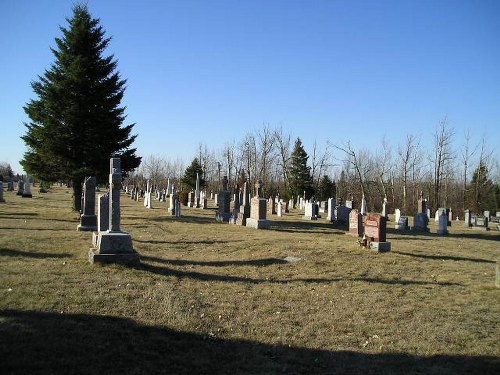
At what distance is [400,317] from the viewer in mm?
7676

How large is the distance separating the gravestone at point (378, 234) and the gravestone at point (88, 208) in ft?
35.7

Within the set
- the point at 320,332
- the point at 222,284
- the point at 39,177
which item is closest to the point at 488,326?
the point at 320,332

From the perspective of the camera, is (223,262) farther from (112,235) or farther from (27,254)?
(27,254)

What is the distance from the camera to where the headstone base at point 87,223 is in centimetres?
1675

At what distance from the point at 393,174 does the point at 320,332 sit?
5503 cm

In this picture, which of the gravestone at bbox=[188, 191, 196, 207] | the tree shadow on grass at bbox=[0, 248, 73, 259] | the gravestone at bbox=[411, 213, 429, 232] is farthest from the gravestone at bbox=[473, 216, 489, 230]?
the tree shadow on grass at bbox=[0, 248, 73, 259]

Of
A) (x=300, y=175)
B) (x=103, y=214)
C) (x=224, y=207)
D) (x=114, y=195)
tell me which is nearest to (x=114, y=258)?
A: (x=114, y=195)

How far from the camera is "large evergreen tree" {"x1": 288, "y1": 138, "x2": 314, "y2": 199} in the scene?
5428 cm

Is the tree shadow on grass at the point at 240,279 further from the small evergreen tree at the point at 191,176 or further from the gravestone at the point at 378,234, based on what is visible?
the small evergreen tree at the point at 191,176

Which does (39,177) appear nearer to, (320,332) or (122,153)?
(122,153)

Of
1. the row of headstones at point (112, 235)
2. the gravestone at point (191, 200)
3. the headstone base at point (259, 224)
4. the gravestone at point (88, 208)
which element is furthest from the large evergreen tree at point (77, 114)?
the gravestone at point (191, 200)

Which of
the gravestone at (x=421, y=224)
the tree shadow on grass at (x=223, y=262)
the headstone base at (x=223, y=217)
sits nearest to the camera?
the tree shadow on grass at (x=223, y=262)

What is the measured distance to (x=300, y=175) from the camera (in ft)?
181

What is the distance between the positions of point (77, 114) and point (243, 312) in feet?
61.4
